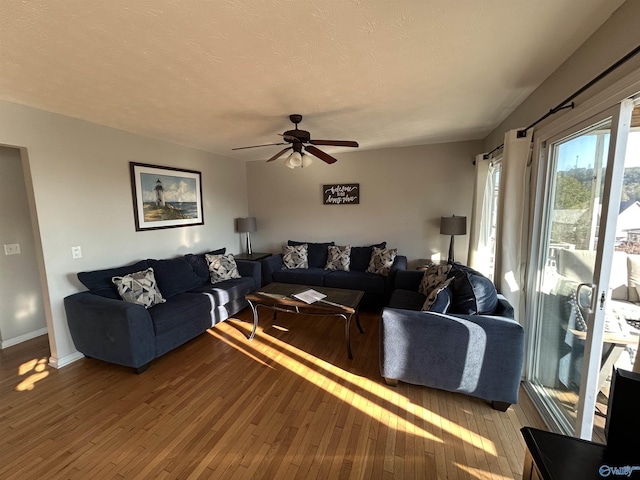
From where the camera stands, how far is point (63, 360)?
8.54ft

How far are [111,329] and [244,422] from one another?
4.93 feet

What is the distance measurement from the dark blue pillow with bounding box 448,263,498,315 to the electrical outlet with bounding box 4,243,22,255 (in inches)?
180

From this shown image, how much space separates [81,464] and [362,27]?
297 centimetres

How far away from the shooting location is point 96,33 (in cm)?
137

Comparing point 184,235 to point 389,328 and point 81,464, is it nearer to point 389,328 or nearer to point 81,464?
point 81,464

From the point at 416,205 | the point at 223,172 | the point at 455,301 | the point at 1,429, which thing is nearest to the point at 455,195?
the point at 416,205

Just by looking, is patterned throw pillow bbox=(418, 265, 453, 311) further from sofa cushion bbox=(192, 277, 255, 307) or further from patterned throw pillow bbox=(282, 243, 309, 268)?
sofa cushion bbox=(192, 277, 255, 307)

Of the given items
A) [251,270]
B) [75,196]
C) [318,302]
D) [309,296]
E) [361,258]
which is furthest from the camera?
[361,258]

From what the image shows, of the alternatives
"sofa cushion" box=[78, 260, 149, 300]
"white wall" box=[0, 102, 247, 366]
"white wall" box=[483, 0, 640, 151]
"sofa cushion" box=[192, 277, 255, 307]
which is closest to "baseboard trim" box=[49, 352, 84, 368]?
"white wall" box=[0, 102, 247, 366]

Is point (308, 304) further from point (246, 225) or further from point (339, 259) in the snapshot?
point (246, 225)

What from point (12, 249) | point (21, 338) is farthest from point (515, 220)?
point (21, 338)

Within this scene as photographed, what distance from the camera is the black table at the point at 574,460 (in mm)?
846

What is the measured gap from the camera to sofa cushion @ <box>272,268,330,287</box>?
4.06m

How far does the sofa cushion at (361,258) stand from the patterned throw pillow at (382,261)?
0.45ft
